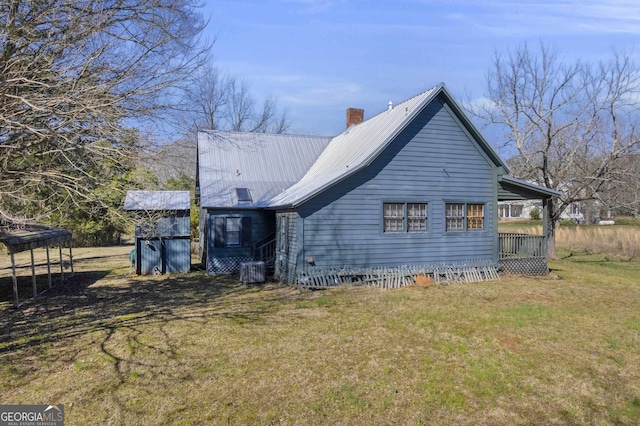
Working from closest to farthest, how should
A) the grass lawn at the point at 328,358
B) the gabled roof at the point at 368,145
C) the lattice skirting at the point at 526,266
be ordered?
the grass lawn at the point at 328,358 < the gabled roof at the point at 368,145 < the lattice skirting at the point at 526,266

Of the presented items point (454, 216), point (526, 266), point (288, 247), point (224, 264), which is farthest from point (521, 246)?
point (224, 264)

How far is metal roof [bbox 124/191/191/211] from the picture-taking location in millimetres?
17391

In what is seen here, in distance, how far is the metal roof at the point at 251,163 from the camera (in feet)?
60.3

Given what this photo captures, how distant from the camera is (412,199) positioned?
15250 millimetres

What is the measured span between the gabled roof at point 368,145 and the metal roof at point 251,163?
1.03 metres

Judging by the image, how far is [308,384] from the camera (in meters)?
6.25

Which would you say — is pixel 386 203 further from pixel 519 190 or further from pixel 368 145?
pixel 519 190

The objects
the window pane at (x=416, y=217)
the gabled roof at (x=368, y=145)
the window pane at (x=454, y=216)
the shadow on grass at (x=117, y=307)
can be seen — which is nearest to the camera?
the shadow on grass at (x=117, y=307)

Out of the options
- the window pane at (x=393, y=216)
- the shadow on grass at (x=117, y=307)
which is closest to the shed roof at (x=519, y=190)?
the window pane at (x=393, y=216)

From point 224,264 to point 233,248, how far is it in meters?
0.78

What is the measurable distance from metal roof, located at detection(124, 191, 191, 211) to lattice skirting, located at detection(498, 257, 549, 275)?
44.9ft

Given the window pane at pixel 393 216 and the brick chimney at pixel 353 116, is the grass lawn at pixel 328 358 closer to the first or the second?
the window pane at pixel 393 216

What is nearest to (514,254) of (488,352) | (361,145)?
(361,145)

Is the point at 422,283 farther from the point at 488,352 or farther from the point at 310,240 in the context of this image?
the point at 488,352
